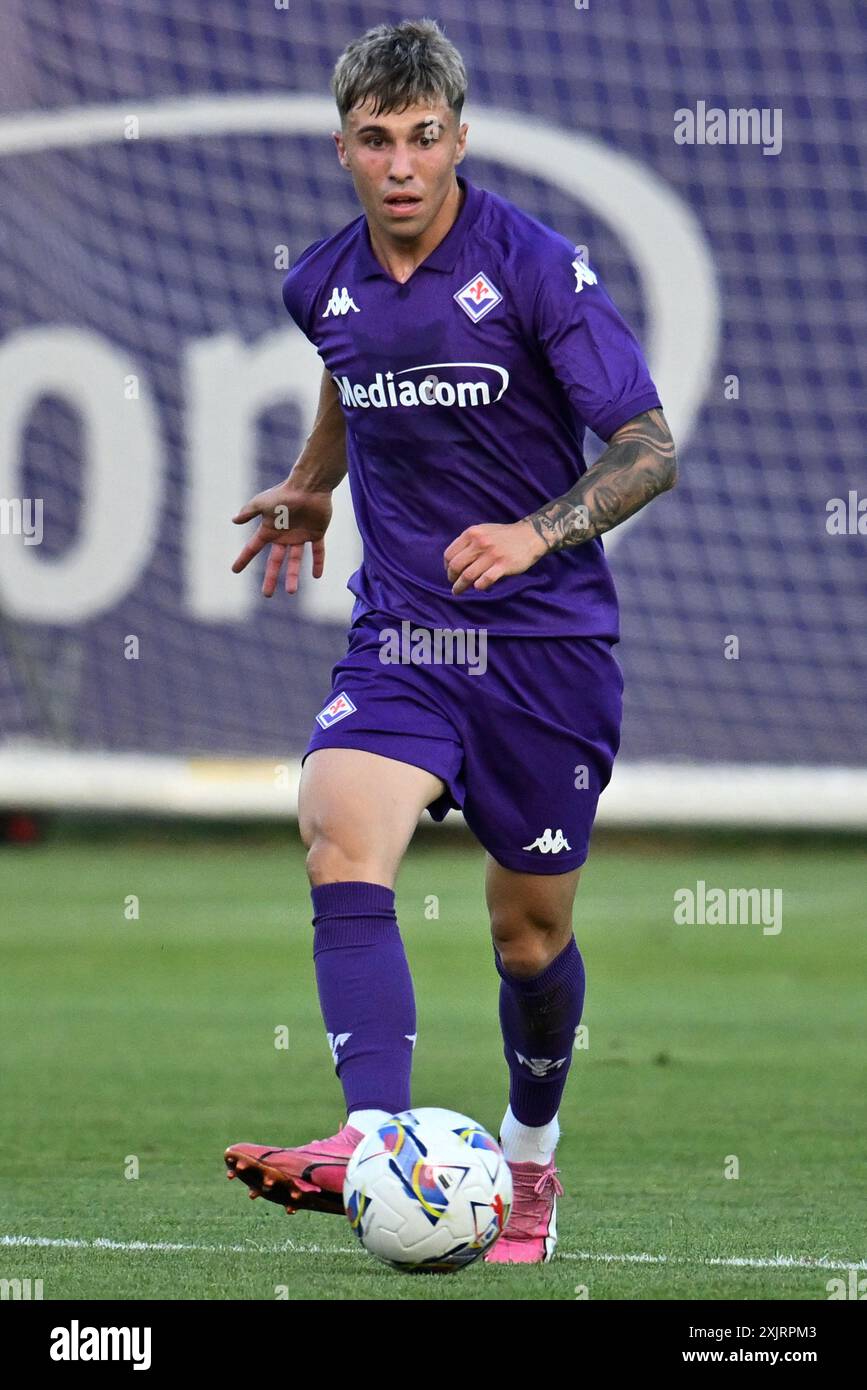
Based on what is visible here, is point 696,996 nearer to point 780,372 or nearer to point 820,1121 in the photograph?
point 820,1121

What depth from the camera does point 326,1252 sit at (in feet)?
14.9

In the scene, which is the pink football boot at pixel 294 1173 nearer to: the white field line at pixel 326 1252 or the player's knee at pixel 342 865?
the player's knee at pixel 342 865

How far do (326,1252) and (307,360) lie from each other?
11403mm

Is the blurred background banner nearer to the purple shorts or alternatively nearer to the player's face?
the purple shorts

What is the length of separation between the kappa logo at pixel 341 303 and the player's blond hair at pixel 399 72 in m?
0.36

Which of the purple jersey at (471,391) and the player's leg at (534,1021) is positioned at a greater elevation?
the purple jersey at (471,391)

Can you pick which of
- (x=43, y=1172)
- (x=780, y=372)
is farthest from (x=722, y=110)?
(x=43, y=1172)

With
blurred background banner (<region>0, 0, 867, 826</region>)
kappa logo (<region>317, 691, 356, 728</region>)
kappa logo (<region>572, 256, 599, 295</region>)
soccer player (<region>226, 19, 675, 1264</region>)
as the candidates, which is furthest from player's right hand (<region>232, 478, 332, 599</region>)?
blurred background banner (<region>0, 0, 867, 826</region>)

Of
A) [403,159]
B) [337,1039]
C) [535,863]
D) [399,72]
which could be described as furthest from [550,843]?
[399,72]

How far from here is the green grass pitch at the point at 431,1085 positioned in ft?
14.3

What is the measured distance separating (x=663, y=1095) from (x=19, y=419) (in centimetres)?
944

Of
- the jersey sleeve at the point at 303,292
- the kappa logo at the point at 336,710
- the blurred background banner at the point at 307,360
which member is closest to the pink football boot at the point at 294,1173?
the kappa logo at the point at 336,710

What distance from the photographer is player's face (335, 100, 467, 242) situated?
429 centimetres
